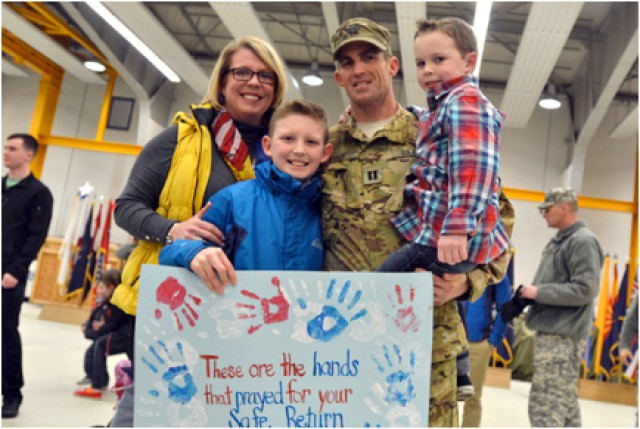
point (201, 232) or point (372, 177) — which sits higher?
point (372, 177)

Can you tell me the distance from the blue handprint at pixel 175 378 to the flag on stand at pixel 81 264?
815 cm

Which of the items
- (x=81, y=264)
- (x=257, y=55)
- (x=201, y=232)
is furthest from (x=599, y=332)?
(x=81, y=264)

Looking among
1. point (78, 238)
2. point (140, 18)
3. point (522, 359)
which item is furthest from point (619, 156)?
point (78, 238)

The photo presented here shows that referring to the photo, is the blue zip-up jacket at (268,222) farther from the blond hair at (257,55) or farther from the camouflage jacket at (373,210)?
the blond hair at (257,55)

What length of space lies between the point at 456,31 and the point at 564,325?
2.37 m

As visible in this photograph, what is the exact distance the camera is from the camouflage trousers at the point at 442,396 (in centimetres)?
129

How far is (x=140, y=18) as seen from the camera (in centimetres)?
713

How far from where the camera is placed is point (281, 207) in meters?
1.33

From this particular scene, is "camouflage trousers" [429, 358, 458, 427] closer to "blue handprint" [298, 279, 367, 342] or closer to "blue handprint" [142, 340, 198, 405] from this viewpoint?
"blue handprint" [298, 279, 367, 342]

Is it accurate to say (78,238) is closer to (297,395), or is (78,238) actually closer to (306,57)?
(306,57)

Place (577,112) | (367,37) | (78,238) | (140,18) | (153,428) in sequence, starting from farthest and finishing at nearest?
(577,112)
(78,238)
(140,18)
(367,37)
(153,428)

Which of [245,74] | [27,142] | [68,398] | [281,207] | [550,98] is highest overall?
[550,98]

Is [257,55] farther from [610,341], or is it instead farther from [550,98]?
[550,98]

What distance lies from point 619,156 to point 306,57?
6074mm
